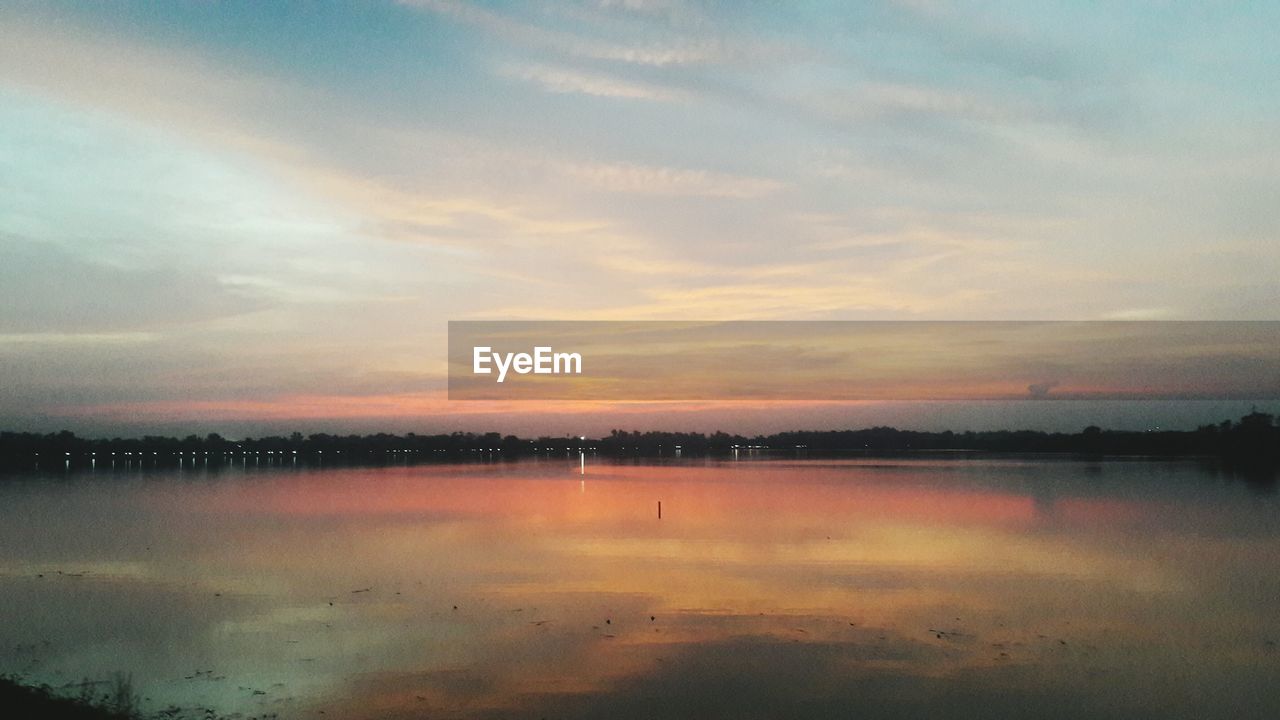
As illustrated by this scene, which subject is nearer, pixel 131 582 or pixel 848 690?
pixel 848 690

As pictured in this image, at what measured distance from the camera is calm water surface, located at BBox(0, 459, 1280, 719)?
13242mm

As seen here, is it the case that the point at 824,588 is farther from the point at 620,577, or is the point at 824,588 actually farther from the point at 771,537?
the point at 771,537

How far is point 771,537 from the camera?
31.7m

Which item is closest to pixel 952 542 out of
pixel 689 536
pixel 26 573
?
pixel 689 536

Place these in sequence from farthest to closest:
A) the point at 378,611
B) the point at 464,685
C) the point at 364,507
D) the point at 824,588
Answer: the point at 364,507 < the point at 824,588 < the point at 378,611 < the point at 464,685

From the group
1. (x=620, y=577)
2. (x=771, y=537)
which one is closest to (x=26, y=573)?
(x=620, y=577)

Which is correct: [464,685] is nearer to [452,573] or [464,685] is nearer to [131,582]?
[452,573]

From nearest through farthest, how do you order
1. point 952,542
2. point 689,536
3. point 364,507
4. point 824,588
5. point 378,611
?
point 378,611 < point 824,588 < point 952,542 < point 689,536 < point 364,507

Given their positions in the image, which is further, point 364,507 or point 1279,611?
point 364,507

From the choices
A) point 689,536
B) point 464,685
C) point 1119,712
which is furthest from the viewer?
point 689,536

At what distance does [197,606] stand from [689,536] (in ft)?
57.9

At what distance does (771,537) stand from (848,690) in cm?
1845

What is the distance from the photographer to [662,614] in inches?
733

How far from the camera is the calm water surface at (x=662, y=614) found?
13242 millimetres
